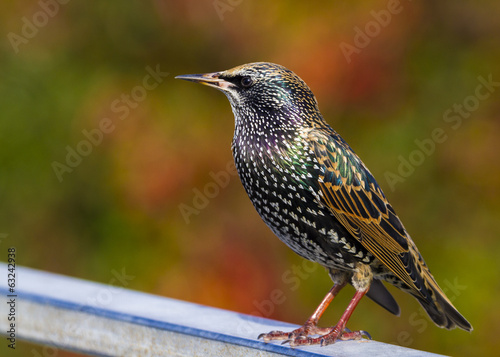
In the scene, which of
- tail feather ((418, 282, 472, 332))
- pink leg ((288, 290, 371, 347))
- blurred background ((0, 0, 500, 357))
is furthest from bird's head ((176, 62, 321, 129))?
blurred background ((0, 0, 500, 357))

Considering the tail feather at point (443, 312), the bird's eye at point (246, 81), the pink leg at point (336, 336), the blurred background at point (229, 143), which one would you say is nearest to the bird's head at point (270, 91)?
the bird's eye at point (246, 81)

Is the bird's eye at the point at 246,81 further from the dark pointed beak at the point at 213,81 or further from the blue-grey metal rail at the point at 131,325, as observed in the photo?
the blue-grey metal rail at the point at 131,325

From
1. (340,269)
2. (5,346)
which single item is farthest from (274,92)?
(5,346)

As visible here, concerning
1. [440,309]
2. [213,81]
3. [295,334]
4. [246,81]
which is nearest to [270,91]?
[246,81]

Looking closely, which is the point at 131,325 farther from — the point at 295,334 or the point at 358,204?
the point at 358,204

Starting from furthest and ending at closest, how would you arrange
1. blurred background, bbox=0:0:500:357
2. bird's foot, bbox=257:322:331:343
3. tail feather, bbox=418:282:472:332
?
blurred background, bbox=0:0:500:357, tail feather, bbox=418:282:472:332, bird's foot, bbox=257:322:331:343

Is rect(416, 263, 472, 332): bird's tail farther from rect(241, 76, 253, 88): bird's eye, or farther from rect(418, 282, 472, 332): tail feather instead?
rect(241, 76, 253, 88): bird's eye
